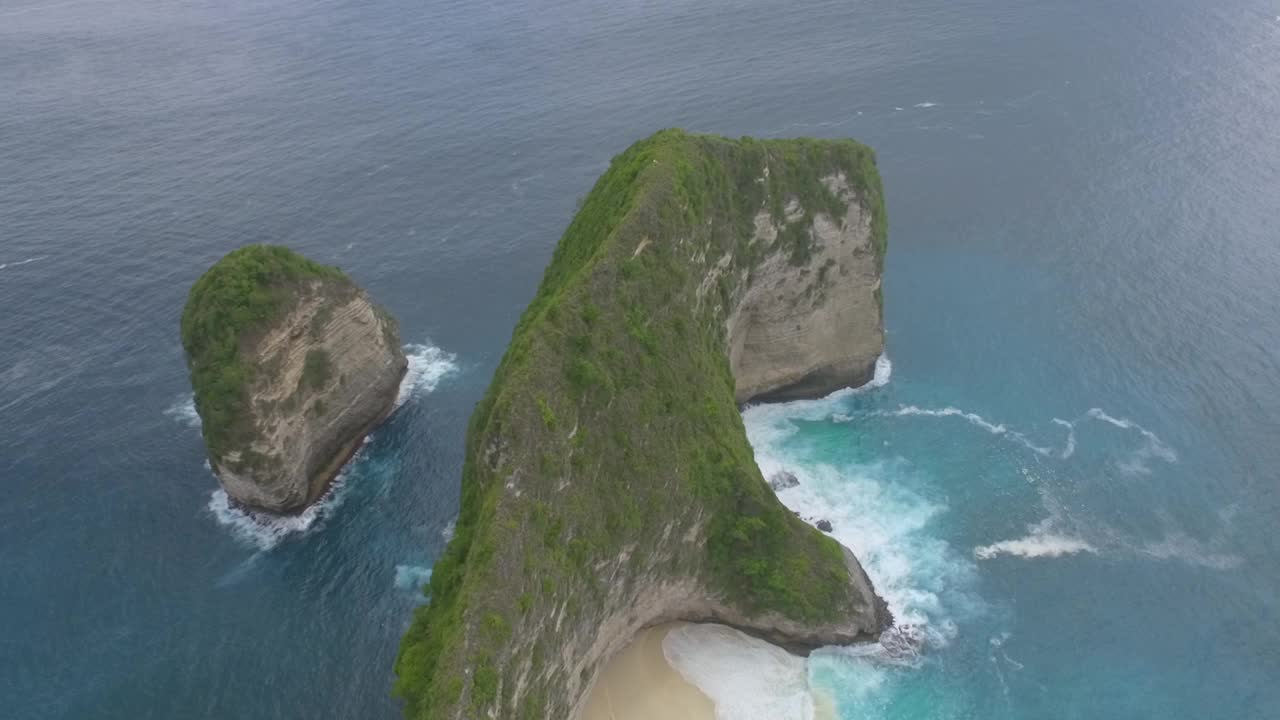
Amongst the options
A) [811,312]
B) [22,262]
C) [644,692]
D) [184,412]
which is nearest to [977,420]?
[811,312]

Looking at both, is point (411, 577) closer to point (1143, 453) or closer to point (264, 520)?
point (264, 520)

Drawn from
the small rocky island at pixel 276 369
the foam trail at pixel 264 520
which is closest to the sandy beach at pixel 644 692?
the foam trail at pixel 264 520

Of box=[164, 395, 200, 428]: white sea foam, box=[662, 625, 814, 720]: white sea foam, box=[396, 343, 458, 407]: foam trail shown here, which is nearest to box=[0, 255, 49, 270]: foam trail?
box=[164, 395, 200, 428]: white sea foam

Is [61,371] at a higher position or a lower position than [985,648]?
higher

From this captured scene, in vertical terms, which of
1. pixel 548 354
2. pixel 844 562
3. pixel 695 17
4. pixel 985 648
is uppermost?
pixel 695 17

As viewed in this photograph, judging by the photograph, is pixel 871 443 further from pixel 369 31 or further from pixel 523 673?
pixel 369 31

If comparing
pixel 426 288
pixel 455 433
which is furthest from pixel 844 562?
pixel 426 288

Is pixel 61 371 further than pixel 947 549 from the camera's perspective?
Yes

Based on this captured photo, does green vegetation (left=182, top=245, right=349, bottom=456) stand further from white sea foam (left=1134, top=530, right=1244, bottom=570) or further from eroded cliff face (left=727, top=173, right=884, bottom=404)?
white sea foam (left=1134, top=530, right=1244, bottom=570)
